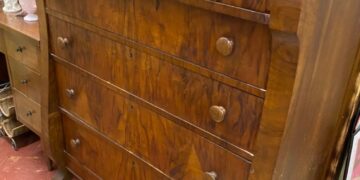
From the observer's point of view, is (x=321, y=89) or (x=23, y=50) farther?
(x=23, y=50)

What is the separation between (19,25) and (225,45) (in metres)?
1.13

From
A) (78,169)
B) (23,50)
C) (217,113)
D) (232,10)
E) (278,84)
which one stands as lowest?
(78,169)

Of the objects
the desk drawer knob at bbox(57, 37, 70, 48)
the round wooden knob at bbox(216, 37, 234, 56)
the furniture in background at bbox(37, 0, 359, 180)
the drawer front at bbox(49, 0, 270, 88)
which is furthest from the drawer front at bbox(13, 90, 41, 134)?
the round wooden knob at bbox(216, 37, 234, 56)

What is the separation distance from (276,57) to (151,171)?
64cm

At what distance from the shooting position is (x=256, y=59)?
2.58 ft

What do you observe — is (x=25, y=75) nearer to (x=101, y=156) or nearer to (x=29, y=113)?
(x=29, y=113)

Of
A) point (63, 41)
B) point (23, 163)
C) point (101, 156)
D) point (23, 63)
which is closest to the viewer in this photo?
point (63, 41)

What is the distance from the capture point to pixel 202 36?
0.86 meters

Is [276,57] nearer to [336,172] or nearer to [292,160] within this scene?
[292,160]

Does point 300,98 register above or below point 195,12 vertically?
below

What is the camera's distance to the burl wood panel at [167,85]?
2.85ft

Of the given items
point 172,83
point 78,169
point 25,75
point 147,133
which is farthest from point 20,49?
point 172,83

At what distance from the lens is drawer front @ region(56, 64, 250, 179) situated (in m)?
0.98

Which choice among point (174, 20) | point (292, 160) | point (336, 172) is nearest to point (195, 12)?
point (174, 20)
